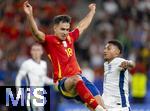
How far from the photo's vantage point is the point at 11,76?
1964cm

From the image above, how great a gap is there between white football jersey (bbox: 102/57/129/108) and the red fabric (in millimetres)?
749

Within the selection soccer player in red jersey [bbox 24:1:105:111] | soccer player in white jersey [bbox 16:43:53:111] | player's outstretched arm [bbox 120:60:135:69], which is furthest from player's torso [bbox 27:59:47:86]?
player's outstretched arm [bbox 120:60:135:69]

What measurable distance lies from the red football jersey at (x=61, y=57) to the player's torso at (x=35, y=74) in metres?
4.49

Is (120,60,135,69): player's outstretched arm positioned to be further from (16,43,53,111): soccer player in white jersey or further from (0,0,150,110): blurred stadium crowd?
(0,0,150,110): blurred stadium crowd

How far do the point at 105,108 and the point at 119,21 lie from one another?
13.1m

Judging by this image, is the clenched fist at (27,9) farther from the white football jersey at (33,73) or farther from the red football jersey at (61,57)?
the white football jersey at (33,73)

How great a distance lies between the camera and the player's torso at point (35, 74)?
16094 millimetres

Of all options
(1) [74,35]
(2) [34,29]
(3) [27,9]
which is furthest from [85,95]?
(3) [27,9]

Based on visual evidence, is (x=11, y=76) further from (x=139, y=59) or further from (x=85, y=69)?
(x=139, y=59)

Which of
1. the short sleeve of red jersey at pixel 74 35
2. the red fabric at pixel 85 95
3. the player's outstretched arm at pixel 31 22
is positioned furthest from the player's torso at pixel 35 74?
the red fabric at pixel 85 95

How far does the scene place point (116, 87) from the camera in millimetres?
11602

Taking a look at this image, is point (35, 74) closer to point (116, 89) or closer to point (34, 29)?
point (116, 89)

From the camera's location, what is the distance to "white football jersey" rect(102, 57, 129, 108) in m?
11.6

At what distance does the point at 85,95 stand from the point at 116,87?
878mm
